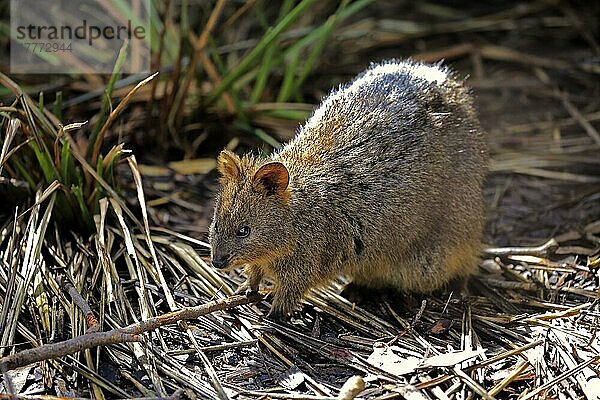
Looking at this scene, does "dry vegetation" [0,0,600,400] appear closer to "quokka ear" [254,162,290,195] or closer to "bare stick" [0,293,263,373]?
"bare stick" [0,293,263,373]

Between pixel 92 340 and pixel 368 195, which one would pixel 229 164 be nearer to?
pixel 368 195

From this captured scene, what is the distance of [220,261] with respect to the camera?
151 inches

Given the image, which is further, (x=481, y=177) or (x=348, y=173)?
(x=481, y=177)

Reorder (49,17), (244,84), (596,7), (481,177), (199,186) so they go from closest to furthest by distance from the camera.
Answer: (481,177), (199,186), (244,84), (49,17), (596,7)

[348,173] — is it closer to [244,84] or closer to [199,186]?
[199,186]

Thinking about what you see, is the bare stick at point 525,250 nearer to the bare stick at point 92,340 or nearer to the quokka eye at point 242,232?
the quokka eye at point 242,232

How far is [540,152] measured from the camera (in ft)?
19.3

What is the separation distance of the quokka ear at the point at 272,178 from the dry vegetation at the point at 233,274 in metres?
0.58

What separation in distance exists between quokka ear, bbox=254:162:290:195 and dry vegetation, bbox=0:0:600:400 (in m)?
0.58

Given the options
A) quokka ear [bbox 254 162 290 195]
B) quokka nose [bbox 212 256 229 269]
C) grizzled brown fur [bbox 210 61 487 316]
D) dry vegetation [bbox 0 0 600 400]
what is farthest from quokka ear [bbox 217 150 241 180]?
dry vegetation [bbox 0 0 600 400]

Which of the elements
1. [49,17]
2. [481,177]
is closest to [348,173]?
[481,177]

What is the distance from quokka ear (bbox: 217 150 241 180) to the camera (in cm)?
397

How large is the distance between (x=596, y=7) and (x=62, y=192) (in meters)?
5.16

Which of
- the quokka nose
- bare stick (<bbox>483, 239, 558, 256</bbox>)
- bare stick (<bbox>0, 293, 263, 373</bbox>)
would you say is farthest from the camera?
bare stick (<bbox>483, 239, 558, 256</bbox>)
